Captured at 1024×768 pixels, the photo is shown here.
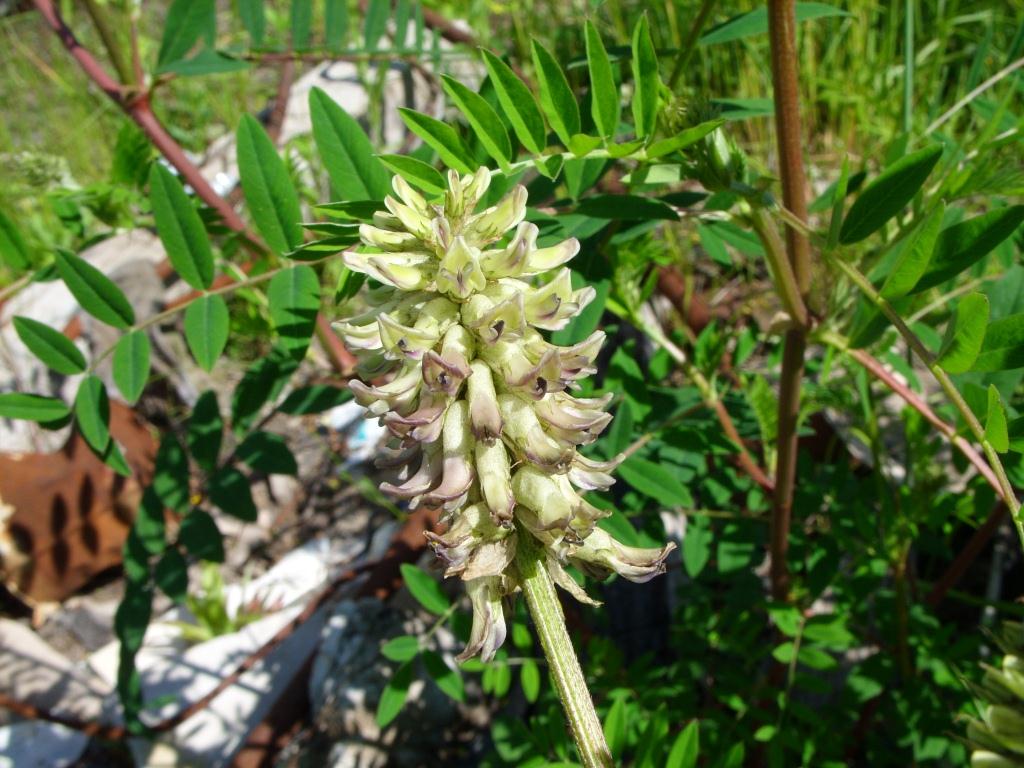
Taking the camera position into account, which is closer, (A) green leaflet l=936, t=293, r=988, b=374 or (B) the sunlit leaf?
(A) green leaflet l=936, t=293, r=988, b=374

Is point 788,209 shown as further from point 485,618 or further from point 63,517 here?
point 63,517

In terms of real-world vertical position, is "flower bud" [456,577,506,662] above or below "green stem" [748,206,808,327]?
below

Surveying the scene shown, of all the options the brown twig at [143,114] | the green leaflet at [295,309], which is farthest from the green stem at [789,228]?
the brown twig at [143,114]

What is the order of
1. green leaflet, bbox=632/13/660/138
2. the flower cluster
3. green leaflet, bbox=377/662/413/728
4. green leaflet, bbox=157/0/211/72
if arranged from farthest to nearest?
green leaflet, bbox=157/0/211/72 → green leaflet, bbox=377/662/413/728 → green leaflet, bbox=632/13/660/138 → the flower cluster

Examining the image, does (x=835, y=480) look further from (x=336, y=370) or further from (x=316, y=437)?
(x=316, y=437)

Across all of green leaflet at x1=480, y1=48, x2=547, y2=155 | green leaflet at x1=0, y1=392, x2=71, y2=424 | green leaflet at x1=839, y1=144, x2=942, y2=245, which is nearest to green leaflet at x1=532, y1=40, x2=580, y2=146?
green leaflet at x1=480, y1=48, x2=547, y2=155

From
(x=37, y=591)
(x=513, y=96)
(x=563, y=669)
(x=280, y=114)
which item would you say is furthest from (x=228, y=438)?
(x=563, y=669)

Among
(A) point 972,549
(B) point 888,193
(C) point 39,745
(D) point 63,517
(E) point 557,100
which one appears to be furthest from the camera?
(D) point 63,517

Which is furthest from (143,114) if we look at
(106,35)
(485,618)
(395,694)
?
(485,618)

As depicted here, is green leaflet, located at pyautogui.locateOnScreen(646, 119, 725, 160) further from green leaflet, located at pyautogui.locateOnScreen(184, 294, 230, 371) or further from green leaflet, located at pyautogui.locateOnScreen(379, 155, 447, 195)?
green leaflet, located at pyautogui.locateOnScreen(184, 294, 230, 371)
